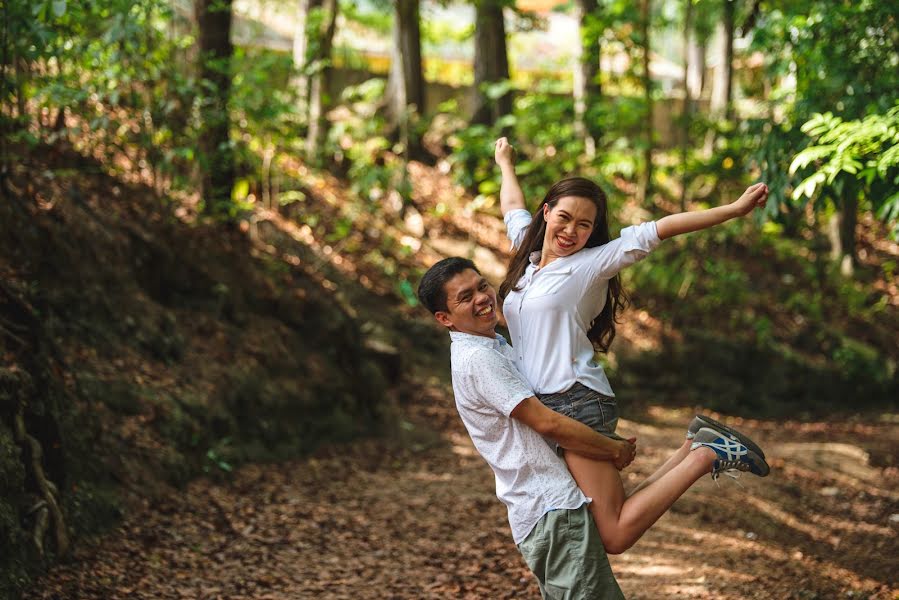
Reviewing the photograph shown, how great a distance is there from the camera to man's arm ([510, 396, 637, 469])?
327cm

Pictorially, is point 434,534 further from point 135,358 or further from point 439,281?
point 439,281

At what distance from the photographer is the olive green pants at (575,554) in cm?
336

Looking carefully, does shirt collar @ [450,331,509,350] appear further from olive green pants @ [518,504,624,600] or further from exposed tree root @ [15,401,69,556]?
exposed tree root @ [15,401,69,556]

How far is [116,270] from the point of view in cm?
770

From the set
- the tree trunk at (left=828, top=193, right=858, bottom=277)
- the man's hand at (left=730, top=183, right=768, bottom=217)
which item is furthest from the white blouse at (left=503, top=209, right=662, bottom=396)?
the tree trunk at (left=828, top=193, right=858, bottom=277)

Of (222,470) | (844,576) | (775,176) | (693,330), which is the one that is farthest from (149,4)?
(693,330)

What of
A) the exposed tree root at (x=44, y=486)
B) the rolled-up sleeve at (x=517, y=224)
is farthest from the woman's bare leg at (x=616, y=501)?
the exposed tree root at (x=44, y=486)

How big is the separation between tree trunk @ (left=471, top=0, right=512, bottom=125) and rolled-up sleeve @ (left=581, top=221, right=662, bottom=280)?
1163 cm

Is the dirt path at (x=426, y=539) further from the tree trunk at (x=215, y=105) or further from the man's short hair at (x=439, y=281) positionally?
the tree trunk at (x=215, y=105)

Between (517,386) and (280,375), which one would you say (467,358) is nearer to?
(517,386)

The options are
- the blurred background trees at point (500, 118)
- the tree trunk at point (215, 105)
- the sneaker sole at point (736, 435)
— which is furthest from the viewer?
the tree trunk at point (215, 105)

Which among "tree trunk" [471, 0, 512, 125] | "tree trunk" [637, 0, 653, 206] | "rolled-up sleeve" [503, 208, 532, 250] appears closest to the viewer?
"rolled-up sleeve" [503, 208, 532, 250]

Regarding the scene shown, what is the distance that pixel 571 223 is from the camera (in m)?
3.57

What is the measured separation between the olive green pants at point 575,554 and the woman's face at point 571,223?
104cm
